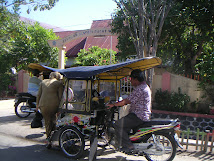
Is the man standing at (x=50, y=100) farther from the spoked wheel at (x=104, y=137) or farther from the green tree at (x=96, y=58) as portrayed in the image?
the green tree at (x=96, y=58)

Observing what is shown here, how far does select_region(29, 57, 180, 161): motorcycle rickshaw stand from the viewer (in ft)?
13.2

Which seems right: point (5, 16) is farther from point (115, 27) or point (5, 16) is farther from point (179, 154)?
point (179, 154)

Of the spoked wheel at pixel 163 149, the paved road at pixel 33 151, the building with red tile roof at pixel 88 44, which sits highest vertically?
the building with red tile roof at pixel 88 44

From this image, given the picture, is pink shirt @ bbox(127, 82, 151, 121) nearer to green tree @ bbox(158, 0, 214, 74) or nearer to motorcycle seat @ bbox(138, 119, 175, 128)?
motorcycle seat @ bbox(138, 119, 175, 128)

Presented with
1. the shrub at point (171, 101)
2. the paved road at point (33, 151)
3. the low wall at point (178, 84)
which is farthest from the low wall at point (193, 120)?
the paved road at point (33, 151)

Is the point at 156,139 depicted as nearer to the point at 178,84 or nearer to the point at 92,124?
the point at 92,124

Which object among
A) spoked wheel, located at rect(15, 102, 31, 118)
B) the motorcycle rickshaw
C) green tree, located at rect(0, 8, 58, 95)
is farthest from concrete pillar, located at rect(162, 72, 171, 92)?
green tree, located at rect(0, 8, 58, 95)

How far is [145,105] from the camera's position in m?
4.05

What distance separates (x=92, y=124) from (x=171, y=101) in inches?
239

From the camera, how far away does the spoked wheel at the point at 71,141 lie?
14.5ft

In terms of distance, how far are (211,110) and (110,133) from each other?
645cm

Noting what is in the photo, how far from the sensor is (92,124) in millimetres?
4367

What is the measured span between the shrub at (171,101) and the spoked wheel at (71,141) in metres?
6.07

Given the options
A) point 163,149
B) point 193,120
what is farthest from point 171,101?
point 163,149
